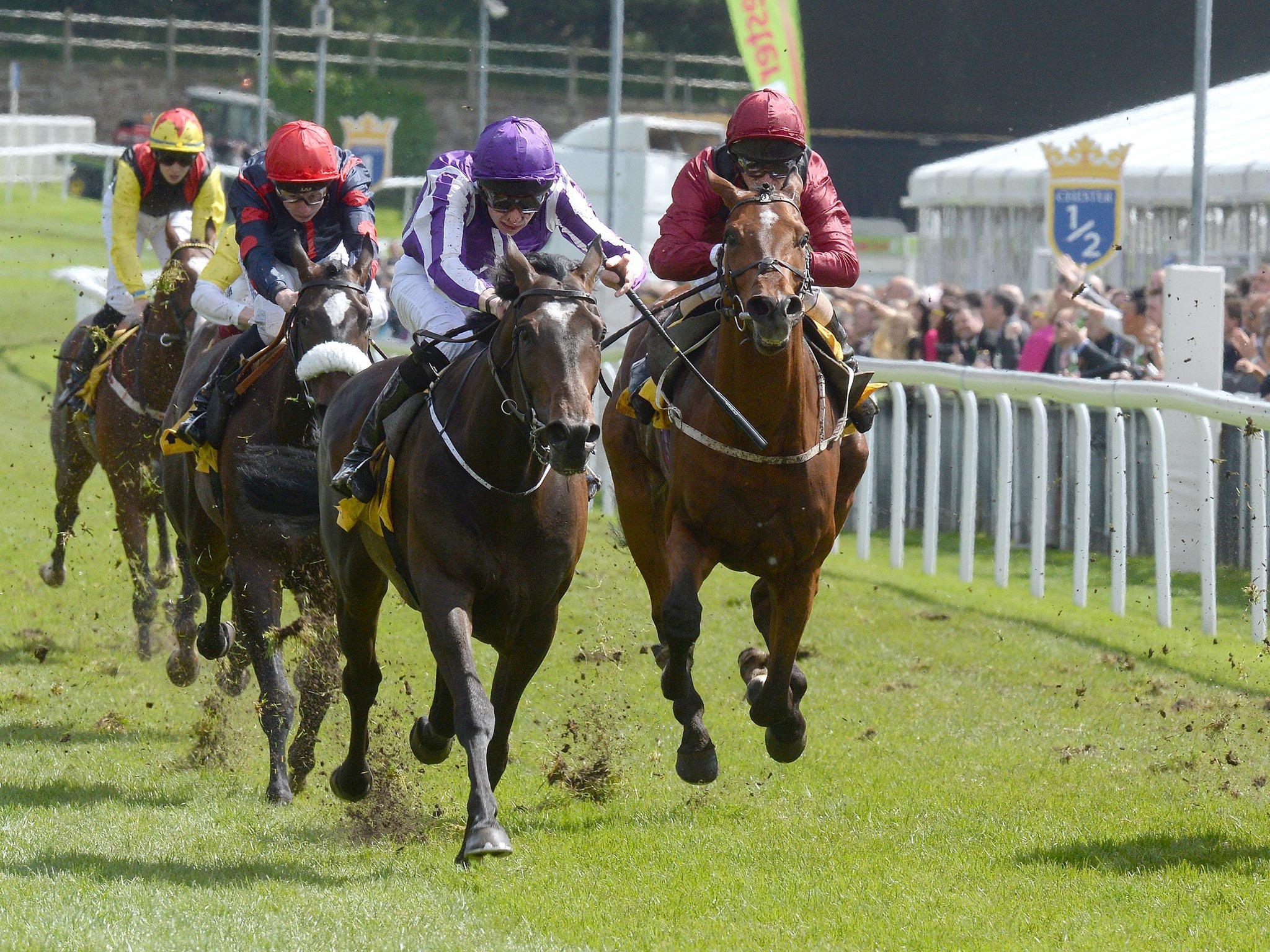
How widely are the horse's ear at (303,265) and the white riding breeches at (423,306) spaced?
0.34 m

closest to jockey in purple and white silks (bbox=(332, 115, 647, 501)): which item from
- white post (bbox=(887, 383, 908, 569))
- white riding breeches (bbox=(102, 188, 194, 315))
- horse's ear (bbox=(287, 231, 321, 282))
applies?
horse's ear (bbox=(287, 231, 321, 282))

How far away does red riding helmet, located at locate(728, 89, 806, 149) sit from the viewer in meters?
5.75

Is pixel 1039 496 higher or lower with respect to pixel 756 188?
lower

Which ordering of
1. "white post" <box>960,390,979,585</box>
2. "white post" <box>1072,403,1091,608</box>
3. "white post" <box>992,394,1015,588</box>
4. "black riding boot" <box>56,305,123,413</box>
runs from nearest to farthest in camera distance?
"white post" <box>1072,403,1091,608</box> < "black riding boot" <box>56,305,123,413</box> < "white post" <box>992,394,1015,588</box> < "white post" <box>960,390,979,585</box>

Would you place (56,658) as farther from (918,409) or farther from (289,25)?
(289,25)

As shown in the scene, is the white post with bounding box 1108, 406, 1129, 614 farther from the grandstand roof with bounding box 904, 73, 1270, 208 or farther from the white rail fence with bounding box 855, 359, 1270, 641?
the grandstand roof with bounding box 904, 73, 1270, 208

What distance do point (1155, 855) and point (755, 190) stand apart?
2.46 meters

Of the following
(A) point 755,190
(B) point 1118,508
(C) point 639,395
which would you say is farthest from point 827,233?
(B) point 1118,508

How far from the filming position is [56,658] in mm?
8352

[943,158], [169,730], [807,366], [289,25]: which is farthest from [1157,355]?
[289,25]

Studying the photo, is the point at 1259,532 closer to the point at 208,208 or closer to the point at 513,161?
the point at 513,161

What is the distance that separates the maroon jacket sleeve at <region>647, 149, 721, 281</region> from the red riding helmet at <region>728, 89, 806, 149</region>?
0.20 meters

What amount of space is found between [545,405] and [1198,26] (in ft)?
19.3

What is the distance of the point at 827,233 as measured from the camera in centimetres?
584
